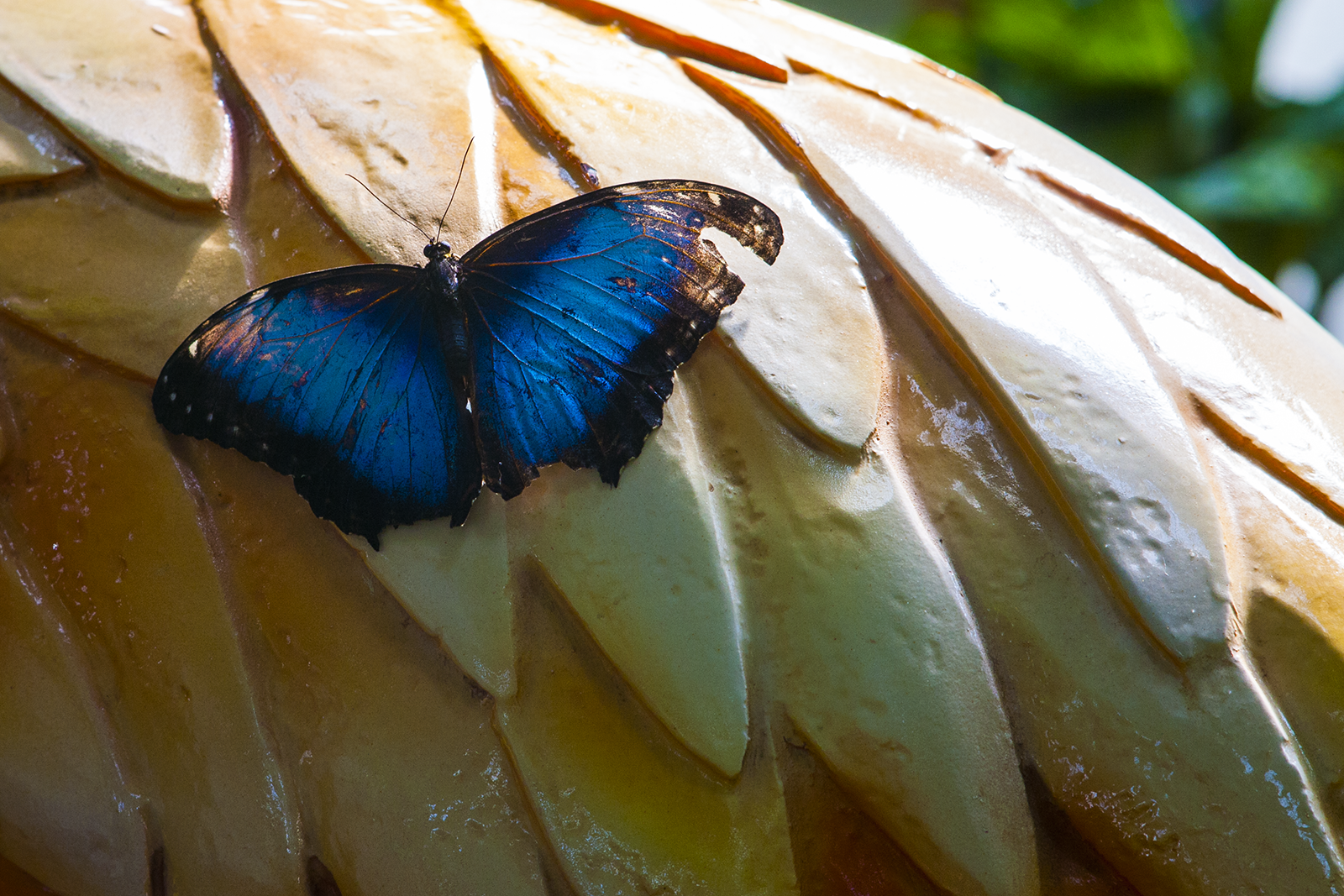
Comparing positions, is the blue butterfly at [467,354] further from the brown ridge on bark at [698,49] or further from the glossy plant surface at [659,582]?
the brown ridge on bark at [698,49]

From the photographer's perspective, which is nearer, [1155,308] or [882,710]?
[882,710]

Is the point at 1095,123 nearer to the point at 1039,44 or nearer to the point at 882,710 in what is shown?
the point at 1039,44

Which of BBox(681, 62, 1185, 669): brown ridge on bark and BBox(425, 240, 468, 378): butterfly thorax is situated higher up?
BBox(681, 62, 1185, 669): brown ridge on bark

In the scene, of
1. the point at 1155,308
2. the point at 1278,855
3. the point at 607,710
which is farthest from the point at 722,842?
the point at 1155,308

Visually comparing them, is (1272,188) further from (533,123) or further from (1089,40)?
(533,123)

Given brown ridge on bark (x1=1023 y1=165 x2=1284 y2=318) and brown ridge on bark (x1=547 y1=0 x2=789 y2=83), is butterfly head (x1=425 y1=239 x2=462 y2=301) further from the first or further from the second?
brown ridge on bark (x1=1023 y1=165 x2=1284 y2=318)

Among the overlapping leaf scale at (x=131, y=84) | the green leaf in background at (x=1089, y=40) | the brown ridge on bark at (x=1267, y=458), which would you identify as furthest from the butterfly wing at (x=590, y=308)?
the green leaf in background at (x=1089, y=40)

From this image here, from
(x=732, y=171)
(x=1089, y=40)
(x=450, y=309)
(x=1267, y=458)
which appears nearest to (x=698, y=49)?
(x=732, y=171)

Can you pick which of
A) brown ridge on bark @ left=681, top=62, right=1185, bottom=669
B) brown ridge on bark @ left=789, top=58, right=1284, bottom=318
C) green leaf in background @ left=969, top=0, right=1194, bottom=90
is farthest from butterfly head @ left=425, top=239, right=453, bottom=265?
green leaf in background @ left=969, top=0, right=1194, bottom=90
